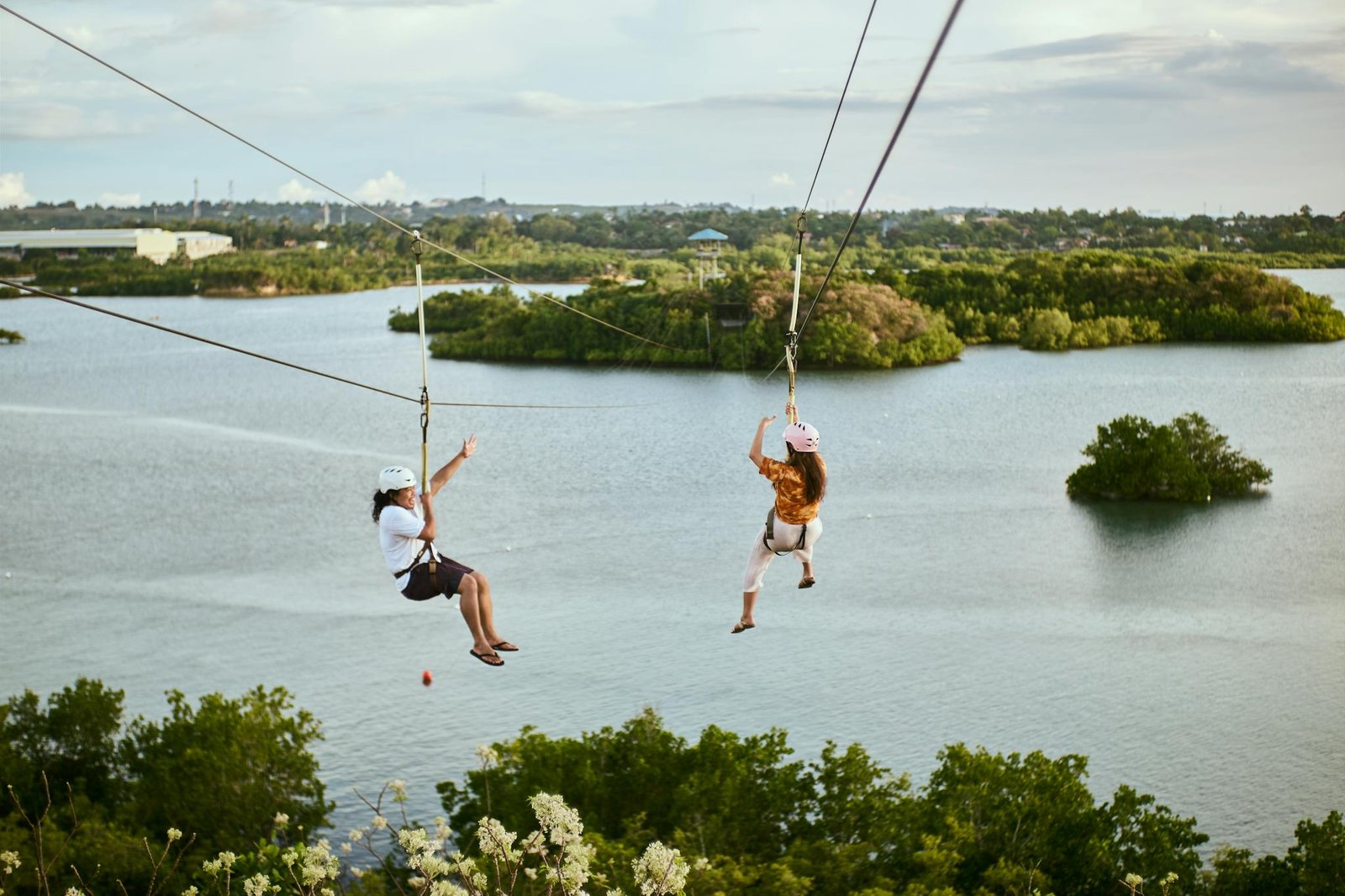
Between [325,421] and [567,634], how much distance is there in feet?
116

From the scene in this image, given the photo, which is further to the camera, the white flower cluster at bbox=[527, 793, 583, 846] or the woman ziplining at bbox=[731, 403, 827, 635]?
the woman ziplining at bbox=[731, 403, 827, 635]

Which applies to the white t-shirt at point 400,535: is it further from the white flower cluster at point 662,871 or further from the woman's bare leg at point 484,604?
the white flower cluster at point 662,871

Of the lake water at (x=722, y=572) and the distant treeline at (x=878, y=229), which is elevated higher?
the distant treeline at (x=878, y=229)

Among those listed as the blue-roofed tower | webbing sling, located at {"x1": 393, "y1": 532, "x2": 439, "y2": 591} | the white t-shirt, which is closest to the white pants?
webbing sling, located at {"x1": 393, "y1": 532, "x2": 439, "y2": 591}

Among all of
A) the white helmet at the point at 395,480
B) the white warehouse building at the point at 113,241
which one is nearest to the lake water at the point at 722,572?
the white helmet at the point at 395,480

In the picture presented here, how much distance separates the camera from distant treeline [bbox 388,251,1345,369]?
75.8 m

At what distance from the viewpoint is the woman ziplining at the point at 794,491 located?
392 inches

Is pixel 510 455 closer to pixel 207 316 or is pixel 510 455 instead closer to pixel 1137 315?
pixel 1137 315

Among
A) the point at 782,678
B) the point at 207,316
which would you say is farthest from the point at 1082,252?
the point at 782,678

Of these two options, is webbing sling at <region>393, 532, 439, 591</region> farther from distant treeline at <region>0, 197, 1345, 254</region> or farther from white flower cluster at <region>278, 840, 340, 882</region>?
distant treeline at <region>0, 197, 1345, 254</region>

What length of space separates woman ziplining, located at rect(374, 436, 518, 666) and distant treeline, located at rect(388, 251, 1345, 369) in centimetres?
6054

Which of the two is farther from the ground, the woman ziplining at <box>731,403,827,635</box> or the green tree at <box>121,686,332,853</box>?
the woman ziplining at <box>731,403,827,635</box>

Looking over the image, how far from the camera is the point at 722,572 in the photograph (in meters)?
43.5

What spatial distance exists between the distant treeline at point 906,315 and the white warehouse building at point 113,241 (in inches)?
1100
